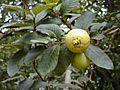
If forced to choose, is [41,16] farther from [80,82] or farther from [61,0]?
[80,82]

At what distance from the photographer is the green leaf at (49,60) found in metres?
0.77

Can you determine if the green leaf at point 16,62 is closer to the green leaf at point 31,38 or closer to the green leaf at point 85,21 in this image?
the green leaf at point 31,38

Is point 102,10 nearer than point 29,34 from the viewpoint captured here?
No

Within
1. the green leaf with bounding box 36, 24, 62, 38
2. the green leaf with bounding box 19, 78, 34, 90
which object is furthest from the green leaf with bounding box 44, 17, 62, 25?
the green leaf with bounding box 19, 78, 34, 90

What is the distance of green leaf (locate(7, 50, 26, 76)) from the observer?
843mm

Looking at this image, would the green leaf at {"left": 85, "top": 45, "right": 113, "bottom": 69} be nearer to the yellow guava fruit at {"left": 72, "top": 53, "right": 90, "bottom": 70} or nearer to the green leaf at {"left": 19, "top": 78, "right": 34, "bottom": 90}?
the yellow guava fruit at {"left": 72, "top": 53, "right": 90, "bottom": 70}

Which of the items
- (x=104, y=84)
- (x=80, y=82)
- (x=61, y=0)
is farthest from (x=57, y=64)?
(x=104, y=84)

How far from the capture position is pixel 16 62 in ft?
2.79

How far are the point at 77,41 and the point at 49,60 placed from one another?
0.10m

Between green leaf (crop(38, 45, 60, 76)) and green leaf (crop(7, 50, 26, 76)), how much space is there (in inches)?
3.6

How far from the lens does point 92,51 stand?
0.79 metres

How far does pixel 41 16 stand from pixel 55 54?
12 cm

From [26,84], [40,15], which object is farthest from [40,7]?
[26,84]

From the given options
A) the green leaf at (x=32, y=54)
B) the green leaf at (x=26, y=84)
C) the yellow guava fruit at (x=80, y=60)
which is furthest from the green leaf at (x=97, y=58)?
the green leaf at (x=26, y=84)
